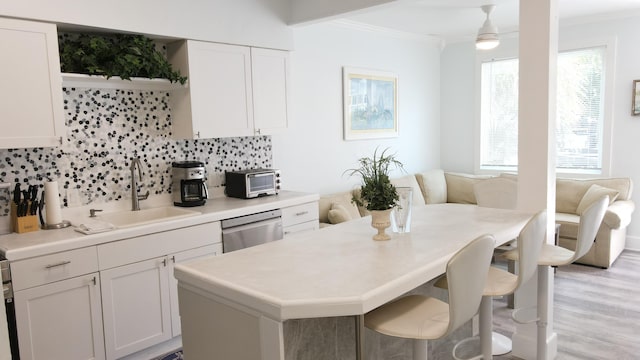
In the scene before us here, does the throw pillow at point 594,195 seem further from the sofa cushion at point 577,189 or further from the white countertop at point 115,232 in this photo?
the white countertop at point 115,232

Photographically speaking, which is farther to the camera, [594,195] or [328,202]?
[594,195]

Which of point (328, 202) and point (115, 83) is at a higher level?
point (115, 83)

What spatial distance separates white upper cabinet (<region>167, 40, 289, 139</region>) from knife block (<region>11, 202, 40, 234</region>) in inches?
48.3

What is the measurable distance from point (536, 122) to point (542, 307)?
1168 millimetres

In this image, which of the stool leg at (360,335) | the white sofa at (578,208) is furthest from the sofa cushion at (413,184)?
the stool leg at (360,335)

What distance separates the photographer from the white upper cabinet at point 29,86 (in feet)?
9.13

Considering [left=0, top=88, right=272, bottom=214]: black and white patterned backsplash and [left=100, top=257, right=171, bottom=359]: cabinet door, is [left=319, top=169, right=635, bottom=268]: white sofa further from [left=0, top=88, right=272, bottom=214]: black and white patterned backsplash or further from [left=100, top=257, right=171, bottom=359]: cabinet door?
[left=100, top=257, right=171, bottom=359]: cabinet door

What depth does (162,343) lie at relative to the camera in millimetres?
3369

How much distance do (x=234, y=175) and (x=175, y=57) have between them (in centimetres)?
108

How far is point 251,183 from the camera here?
4090 mm

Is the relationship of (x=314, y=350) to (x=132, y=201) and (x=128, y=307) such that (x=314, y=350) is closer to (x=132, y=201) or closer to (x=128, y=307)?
(x=128, y=307)

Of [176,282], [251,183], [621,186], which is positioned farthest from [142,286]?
[621,186]

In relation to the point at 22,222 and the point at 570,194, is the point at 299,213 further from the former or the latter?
the point at 570,194

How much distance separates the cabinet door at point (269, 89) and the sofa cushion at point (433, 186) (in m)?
2.55
